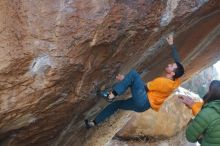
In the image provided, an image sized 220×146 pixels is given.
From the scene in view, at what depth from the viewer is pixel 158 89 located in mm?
6387

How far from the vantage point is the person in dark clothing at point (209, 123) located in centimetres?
482

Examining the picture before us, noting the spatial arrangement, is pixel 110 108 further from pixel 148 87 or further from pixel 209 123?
pixel 209 123

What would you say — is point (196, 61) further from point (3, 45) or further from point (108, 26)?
point (3, 45)

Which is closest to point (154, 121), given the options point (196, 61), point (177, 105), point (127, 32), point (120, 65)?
point (177, 105)

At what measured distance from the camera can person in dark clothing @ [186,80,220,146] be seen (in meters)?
4.82

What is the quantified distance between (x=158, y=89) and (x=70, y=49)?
1734 mm

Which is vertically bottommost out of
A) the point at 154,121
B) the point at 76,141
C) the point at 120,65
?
the point at 154,121

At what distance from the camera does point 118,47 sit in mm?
5867

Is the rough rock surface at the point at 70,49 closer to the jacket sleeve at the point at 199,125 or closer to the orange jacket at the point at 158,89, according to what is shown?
the orange jacket at the point at 158,89

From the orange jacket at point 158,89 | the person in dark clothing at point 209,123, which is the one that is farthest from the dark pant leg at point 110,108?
the person in dark clothing at point 209,123

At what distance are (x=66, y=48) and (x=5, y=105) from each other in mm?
1008

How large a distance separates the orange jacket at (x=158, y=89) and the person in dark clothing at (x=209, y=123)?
4.52 feet

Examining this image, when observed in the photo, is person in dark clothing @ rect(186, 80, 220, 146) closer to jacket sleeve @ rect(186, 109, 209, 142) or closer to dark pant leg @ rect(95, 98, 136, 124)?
jacket sleeve @ rect(186, 109, 209, 142)

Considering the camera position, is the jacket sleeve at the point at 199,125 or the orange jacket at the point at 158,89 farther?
the orange jacket at the point at 158,89
